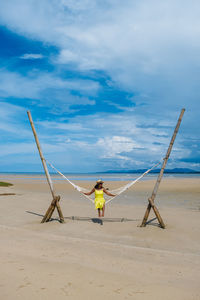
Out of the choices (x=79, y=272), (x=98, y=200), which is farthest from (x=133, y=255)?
(x=98, y=200)

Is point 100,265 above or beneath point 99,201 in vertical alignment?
beneath

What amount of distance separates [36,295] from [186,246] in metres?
4.71

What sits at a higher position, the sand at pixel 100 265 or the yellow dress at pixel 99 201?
the yellow dress at pixel 99 201

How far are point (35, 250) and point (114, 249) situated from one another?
5.46 feet

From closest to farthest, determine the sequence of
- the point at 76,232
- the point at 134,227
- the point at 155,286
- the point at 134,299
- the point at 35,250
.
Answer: the point at 134,299
the point at 155,286
the point at 35,250
the point at 76,232
the point at 134,227

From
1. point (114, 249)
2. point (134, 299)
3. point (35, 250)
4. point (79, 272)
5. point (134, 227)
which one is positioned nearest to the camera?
point (134, 299)

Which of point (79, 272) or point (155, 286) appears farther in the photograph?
point (79, 272)

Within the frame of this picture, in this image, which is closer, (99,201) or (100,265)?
(100,265)

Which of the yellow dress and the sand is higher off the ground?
the yellow dress

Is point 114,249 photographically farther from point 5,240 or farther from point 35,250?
point 5,240

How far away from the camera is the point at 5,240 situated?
5.76 metres

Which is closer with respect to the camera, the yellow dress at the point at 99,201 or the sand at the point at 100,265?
the sand at the point at 100,265

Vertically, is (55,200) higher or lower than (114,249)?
higher

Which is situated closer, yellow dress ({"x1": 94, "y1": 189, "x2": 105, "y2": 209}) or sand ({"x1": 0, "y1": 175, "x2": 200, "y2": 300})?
sand ({"x1": 0, "y1": 175, "x2": 200, "y2": 300})
